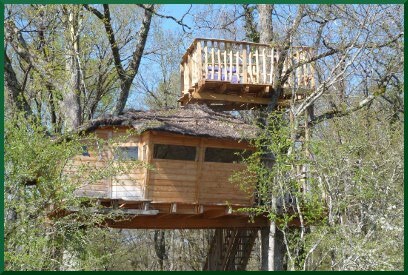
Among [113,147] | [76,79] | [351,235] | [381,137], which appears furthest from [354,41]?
[76,79]

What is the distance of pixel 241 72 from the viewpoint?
12414 millimetres

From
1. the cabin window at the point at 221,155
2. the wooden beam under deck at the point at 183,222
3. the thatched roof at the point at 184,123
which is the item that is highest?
the thatched roof at the point at 184,123

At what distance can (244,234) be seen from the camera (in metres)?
14.7

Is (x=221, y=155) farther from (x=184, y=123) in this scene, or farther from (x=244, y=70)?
(x=244, y=70)

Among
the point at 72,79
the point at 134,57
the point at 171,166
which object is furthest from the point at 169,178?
the point at 134,57

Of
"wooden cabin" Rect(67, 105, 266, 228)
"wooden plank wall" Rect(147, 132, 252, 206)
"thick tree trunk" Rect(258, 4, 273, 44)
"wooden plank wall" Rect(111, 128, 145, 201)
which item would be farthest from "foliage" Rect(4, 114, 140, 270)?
"thick tree trunk" Rect(258, 4, 273, 44)

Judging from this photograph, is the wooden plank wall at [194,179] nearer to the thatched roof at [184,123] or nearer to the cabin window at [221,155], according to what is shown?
the cabin window at [221,155]

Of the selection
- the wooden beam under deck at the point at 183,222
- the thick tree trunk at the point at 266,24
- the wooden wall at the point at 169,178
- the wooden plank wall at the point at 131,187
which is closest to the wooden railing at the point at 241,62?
the thick tree trunk at the point at 266,24

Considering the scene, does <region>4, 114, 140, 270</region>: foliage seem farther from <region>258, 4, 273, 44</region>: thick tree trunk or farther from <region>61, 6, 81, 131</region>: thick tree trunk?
<region>258, 4, 273, 44</region>: thick tree trunk

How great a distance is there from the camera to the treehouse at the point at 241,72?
12.0 m

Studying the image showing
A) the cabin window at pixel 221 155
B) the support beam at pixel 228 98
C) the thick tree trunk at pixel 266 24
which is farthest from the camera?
the thick tree trunk at pixel 266 24

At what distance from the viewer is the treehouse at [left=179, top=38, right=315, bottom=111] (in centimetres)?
1202

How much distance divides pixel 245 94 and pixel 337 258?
19.0 feet

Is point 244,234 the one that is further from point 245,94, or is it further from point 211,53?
point 211,53
